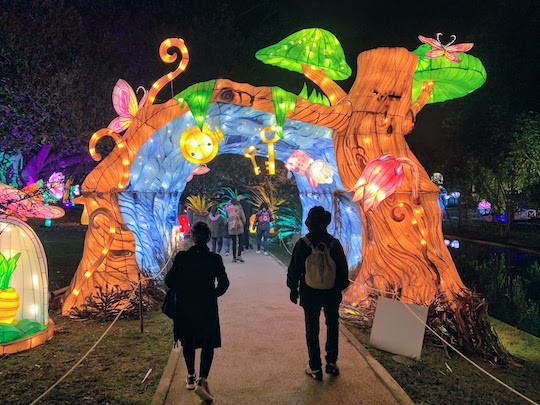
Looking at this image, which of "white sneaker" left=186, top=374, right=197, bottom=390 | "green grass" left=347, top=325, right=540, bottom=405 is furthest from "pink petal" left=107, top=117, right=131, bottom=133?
"green grass" left=347, top=325, right=540, bottom=405

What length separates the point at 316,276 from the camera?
4.03m

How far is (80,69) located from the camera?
11.1 meters

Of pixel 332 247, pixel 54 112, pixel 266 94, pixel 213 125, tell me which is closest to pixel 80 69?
pixel 54 112

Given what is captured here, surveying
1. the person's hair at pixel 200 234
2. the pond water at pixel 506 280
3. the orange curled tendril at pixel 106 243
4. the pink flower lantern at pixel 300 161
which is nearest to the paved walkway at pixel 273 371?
the person's hair at pixel 200 234

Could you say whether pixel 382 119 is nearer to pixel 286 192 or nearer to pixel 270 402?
pixel 270 402

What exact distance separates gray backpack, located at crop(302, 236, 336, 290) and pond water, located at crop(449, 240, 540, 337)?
3.86m

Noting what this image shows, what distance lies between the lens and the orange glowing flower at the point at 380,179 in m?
6.16

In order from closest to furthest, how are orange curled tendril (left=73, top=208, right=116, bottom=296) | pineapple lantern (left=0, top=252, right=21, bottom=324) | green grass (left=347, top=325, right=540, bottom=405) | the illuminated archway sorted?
green grass (left=347, top=325, right=540, bottom=405), pineapple lantern (left=0, top=252, right=21, bottom=324), orange curled tendril (left=73, top=208, right=116, bottom=296), the illuminated archway

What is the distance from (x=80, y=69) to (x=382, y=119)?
794cm

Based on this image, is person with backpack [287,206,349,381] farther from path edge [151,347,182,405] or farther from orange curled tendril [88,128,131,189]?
orange curled tendril [88,128,131,189]

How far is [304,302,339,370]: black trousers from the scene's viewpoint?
412 cm

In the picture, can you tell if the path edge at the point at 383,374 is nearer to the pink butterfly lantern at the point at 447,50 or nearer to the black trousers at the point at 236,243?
the pink butterfly lantern at the point at 447,50

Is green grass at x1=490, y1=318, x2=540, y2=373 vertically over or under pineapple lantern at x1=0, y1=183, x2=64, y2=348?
under

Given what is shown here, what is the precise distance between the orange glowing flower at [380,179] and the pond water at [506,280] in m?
2.19
